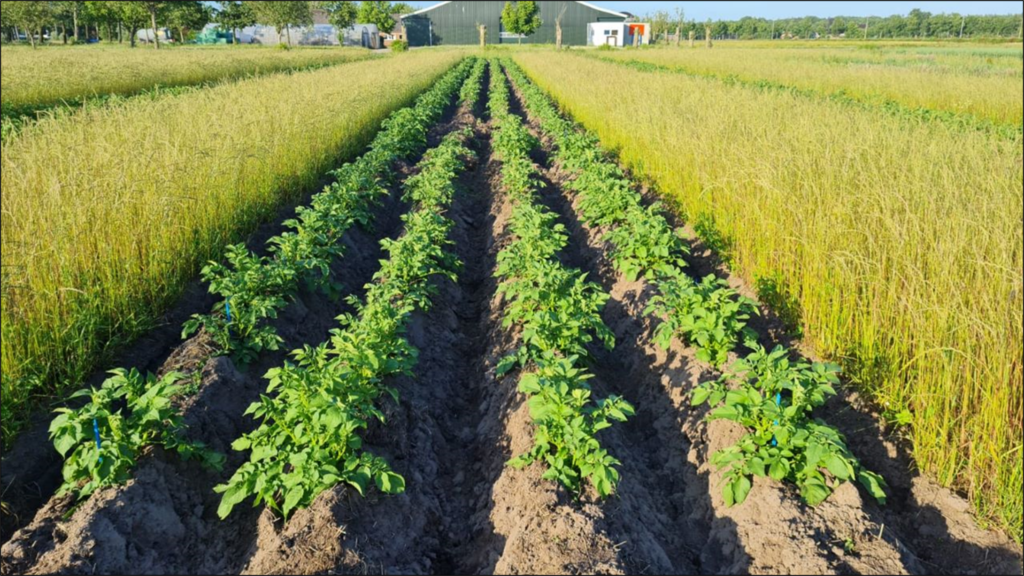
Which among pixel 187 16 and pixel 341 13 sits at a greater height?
pixel 341 13

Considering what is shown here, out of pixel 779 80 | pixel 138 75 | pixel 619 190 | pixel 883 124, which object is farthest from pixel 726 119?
pixel 138 75

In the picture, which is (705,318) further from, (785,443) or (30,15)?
(30,15)

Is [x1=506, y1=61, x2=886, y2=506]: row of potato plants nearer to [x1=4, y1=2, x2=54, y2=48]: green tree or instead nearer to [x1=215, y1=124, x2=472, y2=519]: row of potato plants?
[x1=215, y1=124, x2=472, y2=519]: row of potato plants

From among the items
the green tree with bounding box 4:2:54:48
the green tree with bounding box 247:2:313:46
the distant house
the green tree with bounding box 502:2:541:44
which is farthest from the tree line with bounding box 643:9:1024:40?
the green tree with bounding box 4:2:54:48

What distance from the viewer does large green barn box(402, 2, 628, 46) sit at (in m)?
86.2

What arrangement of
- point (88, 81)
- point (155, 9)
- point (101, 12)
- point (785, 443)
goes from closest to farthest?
point (785, 443) < point (88, 81) < point (155, 9) < point (101, 12)

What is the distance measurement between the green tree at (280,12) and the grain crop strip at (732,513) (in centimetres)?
6531

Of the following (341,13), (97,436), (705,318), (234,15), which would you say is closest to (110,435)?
(97,436)

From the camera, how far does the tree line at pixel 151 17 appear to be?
39.5 meters

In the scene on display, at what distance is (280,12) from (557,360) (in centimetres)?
6637

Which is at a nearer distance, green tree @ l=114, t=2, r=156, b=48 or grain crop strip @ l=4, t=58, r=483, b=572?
grain crop strip @ l=4, t=58, r=483, b=572

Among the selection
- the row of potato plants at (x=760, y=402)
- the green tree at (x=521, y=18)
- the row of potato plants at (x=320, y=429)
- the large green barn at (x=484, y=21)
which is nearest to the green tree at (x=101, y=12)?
the large green barn at (x=484, y=21)

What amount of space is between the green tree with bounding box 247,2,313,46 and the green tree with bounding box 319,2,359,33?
9710 millimetres

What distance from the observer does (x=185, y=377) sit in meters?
3.99
